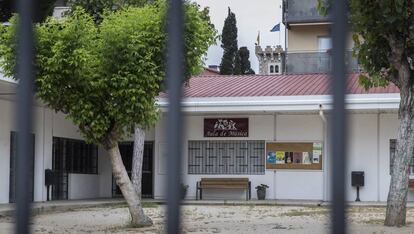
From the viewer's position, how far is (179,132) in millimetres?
1783

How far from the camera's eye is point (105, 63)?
1255 cm

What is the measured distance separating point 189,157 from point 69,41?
11476 mm

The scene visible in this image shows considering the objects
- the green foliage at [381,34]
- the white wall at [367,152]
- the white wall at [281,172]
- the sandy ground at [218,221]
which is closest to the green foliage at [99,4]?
the white wall at [281,172]

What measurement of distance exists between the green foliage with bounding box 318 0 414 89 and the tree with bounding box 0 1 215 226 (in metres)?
2.91

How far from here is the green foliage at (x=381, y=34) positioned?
11117 mm

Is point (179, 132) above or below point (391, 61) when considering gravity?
below

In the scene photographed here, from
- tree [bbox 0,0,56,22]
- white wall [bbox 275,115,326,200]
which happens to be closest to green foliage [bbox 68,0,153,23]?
white wall [bbox 275,115,326,200]

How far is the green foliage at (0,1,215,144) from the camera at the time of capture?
1227cm

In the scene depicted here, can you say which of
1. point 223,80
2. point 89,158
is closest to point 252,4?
point 223,80

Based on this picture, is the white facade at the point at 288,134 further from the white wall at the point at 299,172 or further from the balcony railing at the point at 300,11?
the balcony railing at the point at 300,11

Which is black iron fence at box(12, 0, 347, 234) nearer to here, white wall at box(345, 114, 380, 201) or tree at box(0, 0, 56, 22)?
tree at box(0, 0, 56, 22)

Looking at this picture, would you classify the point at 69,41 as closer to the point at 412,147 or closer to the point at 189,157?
the point at 412,147

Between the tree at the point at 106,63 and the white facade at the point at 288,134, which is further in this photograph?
the white facade at the point at 288,134

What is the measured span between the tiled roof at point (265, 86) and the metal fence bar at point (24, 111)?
61.4ft
